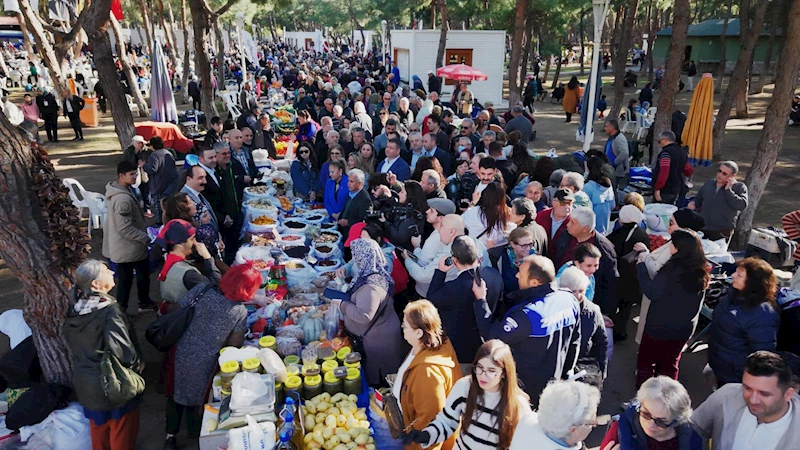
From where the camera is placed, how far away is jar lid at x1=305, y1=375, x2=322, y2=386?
153 inches

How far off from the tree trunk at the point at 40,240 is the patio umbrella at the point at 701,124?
10441mm

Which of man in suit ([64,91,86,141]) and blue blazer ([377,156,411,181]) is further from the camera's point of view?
man in suit ([64,91,86,141])

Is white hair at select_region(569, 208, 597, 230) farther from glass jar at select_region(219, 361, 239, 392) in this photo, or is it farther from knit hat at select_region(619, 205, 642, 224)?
glass jar at select_region(219, 361, 239, 392)

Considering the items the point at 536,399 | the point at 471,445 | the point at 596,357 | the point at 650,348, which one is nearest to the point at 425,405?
the point at 471,445

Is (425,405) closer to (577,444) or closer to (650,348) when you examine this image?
(577,444)

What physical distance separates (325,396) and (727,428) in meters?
2.48

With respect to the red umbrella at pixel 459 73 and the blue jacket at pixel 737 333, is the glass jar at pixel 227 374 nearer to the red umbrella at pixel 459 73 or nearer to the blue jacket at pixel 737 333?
the blue jacket at pixel 737 333

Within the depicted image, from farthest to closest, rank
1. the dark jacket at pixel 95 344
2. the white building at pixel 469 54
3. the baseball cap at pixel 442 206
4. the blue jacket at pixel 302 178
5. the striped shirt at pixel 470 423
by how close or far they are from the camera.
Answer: the white building at pixel 469 54 → the blue jacket at pixel 302 178 → the baseball cap at pixel 442 206 → the dark jacket at pixel 95 344 → the striped shirt at pixel 470 423

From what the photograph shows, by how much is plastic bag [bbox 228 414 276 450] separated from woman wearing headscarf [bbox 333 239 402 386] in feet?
3.40

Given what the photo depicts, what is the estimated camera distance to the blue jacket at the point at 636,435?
254cm

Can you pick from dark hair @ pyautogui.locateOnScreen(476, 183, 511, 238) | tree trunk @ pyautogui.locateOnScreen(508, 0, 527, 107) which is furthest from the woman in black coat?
tree trunk @ pyautogui.locateOnScreen(508, 0, 527, 107)

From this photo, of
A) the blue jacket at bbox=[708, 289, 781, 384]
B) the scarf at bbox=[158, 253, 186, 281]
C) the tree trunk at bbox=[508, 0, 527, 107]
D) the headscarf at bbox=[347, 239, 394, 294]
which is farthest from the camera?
the tree trunk at bbox=[508, 0, 527, 107]

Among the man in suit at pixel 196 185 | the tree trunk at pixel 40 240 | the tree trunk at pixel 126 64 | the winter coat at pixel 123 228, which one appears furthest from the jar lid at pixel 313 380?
the tree trunk at pixel 126 64

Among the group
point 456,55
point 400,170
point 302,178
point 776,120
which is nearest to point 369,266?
point 400,170
